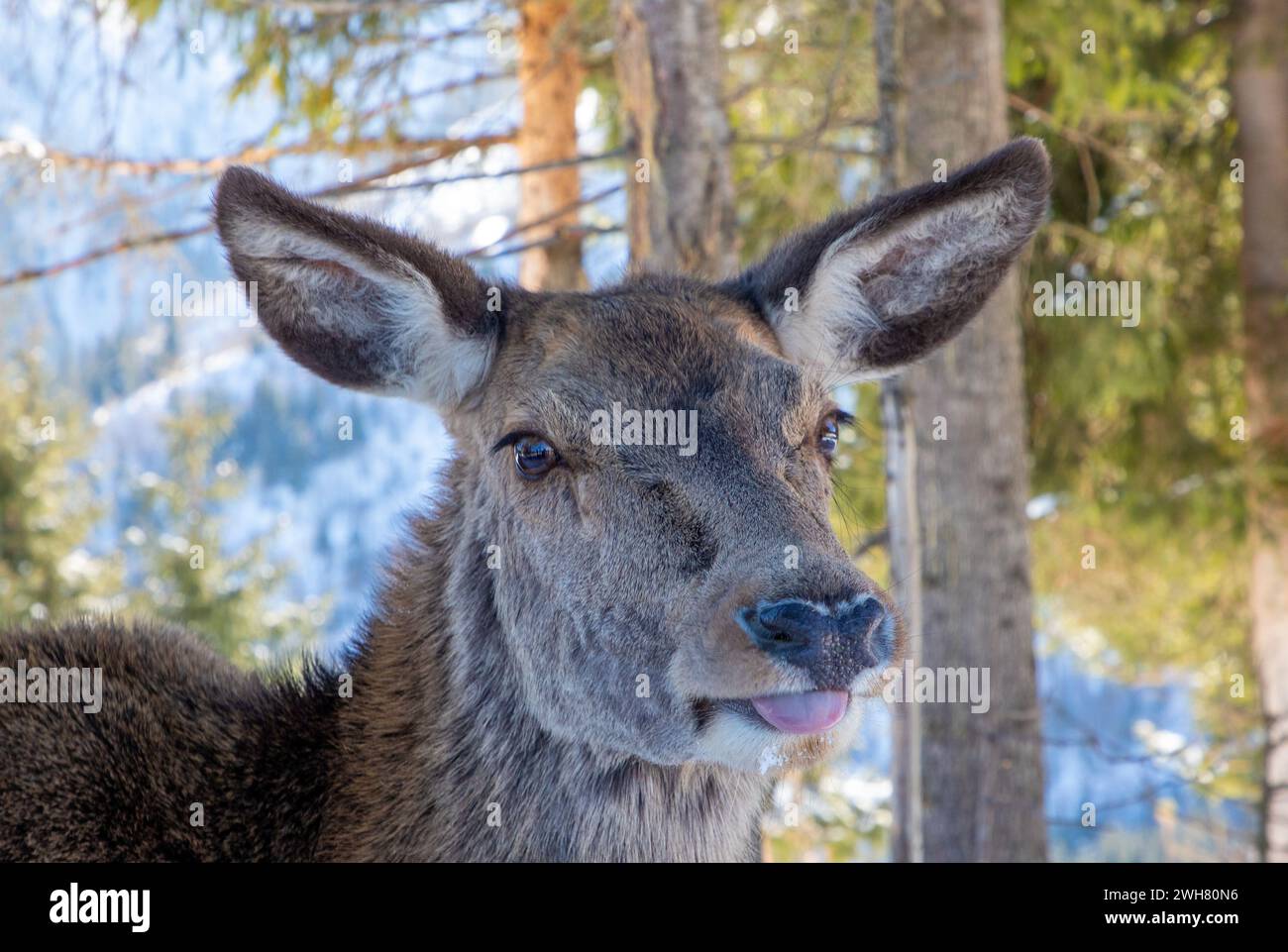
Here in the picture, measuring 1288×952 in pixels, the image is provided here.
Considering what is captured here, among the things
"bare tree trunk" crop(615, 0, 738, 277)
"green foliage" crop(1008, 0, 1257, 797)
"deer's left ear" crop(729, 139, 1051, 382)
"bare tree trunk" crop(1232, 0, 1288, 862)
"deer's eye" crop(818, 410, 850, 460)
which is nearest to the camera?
"deer's eye" crop(818, 410, 850, 460)

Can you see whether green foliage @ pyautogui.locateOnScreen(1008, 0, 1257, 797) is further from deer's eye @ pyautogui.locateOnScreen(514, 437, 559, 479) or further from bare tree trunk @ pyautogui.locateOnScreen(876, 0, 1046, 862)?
deer's eye @ pyautogui.locateOnScreen(514, 437, 559, 479)

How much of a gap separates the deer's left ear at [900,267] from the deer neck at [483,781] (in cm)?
149

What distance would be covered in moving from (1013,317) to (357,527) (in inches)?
4880

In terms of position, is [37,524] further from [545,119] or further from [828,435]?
[828,435]

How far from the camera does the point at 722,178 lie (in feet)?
23.9

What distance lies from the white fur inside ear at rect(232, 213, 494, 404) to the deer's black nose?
1602 millimetres

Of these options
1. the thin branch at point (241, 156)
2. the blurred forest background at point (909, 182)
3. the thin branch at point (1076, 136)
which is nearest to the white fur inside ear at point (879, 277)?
the blurred forest background at point (909, 182)

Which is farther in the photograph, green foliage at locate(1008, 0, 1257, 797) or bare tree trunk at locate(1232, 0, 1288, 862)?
bare tree trunk at locate(1232, 0, 1288, 862)

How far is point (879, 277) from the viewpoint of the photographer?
16.6ft

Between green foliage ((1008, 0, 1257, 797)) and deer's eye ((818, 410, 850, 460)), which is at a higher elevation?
green foliage ((1008, 0, 1257, 797))

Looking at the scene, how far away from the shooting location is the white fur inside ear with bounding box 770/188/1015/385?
15.7ft

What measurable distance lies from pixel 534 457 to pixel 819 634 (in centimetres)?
120

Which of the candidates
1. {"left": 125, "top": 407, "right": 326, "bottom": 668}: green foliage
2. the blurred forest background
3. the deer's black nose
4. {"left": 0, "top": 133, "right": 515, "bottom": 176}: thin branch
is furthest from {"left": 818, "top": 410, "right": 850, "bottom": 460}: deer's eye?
{"left": 125, "top": 407, "right": 326, "bottom": 668}: green foliage

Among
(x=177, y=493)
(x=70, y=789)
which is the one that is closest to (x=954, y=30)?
(x=70, y=789)
